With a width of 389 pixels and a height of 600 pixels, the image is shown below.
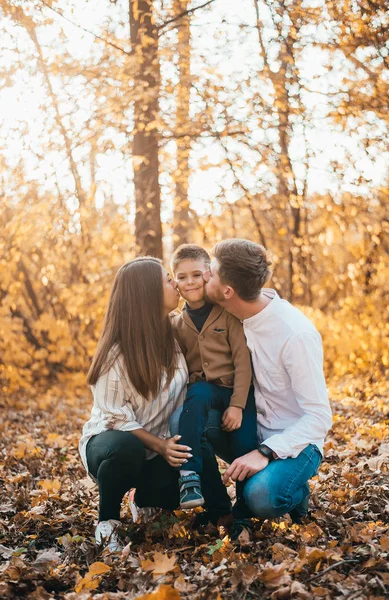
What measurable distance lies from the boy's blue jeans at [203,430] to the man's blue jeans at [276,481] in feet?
0.08

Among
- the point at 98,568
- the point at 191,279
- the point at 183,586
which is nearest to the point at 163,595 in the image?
the point at 183,586

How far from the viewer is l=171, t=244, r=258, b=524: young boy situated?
3018 mm

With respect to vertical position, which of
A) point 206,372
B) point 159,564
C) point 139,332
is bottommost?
point 159,564

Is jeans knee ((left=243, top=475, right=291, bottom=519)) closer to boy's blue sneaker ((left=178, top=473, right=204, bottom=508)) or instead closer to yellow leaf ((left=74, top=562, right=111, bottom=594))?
boy's blue sneaker ((left=178, top=473, right=204, bottom=508))

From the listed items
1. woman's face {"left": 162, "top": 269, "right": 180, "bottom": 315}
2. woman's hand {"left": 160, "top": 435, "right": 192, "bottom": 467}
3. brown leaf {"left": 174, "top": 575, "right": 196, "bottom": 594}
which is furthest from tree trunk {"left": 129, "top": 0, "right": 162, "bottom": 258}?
brown leaf {"left": 174, "top": 575, "right": 196, "bottom": 594}

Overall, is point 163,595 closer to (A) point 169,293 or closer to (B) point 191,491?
(B) point 191,491

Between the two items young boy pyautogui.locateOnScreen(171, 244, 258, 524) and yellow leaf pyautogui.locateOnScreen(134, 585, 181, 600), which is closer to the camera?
yellow leaf pyautogui.locateOnScreen(134, 585, 181, 600)

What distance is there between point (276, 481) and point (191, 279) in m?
1.13

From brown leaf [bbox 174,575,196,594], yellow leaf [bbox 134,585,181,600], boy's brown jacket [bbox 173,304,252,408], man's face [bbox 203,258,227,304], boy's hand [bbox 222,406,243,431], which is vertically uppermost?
man's face [bbox 203,258,227,304]

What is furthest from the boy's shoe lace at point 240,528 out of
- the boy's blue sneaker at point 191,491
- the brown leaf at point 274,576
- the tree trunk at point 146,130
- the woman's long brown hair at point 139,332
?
the tree trunk at point 146,130

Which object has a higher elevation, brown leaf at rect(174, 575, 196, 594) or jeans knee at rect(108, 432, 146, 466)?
jeans knee at rect(108, 432, 146, 466)

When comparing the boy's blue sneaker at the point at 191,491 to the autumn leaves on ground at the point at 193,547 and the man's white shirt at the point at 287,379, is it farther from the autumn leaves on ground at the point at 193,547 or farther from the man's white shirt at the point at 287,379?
the man's white shirt at the point at 287,379

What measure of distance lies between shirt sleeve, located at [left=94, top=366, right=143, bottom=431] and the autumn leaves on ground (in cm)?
52

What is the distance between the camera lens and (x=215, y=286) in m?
3.20
